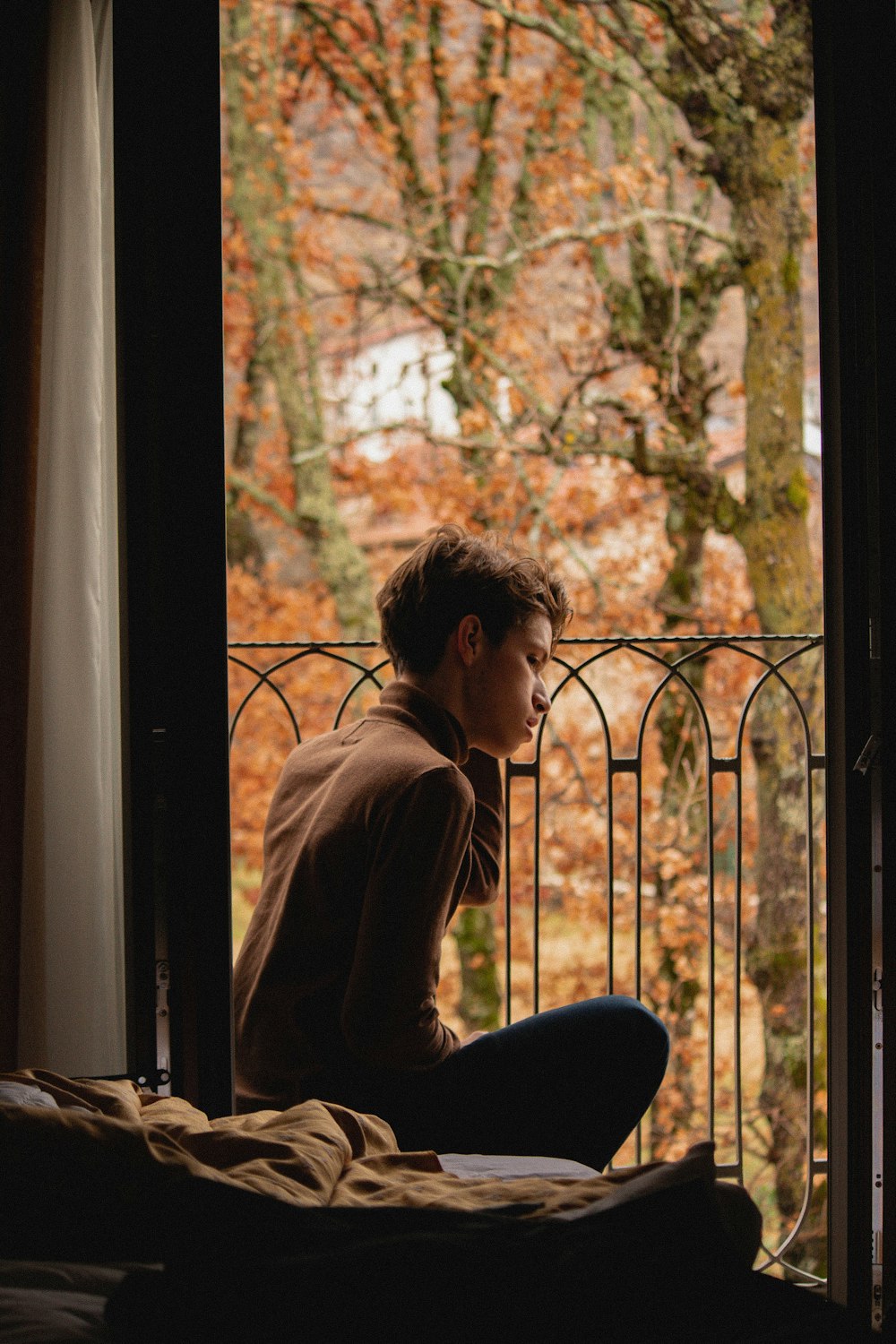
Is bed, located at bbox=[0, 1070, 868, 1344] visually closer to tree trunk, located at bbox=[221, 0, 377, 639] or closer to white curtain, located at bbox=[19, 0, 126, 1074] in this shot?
white curtain, located at bbox=[19, 0, 126, 1074]

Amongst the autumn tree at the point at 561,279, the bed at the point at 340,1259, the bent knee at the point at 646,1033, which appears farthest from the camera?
the autumn tree at the point at 561,279

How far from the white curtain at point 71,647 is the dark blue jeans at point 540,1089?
481mm

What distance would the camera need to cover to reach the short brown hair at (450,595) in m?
1.54

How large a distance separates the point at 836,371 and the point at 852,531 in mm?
228

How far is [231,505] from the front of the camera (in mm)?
5629

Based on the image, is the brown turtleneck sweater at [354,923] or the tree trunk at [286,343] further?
the tree trunk at [286,343]

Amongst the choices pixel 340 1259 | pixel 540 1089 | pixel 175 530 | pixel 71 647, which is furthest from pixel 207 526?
pixel 340 1259

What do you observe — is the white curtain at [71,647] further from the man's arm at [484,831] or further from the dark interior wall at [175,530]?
the man's arm at [484,831]

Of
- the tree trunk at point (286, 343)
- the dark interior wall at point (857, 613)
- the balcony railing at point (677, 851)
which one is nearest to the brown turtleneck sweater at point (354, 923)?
the dark interior wall at point (857, 613)

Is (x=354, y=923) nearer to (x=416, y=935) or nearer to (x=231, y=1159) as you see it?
(x=416, y=935)

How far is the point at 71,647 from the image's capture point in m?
1.59

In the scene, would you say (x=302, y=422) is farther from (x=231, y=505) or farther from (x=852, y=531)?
(x=852, y=531)

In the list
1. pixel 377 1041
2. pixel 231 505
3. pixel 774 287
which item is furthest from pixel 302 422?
pixel 377 1041

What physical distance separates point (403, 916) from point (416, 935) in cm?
3
